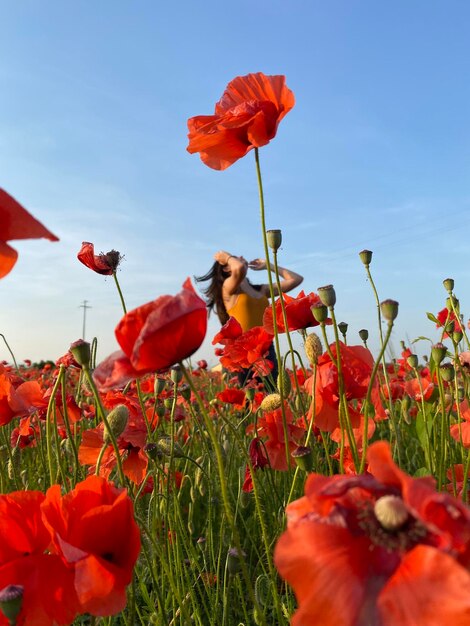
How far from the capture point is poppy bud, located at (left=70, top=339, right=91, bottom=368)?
1.01 meters

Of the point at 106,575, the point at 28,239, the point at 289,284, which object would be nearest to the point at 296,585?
the point at 106,575

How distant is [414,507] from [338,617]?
12 cm

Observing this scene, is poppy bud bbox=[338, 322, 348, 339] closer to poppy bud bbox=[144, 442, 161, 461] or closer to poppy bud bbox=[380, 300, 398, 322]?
poppy bud bbox=[144, 442, 161, 461]

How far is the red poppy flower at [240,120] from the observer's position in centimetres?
125

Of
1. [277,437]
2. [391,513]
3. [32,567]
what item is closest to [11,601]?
[32,567]

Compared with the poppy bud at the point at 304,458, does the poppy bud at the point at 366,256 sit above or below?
above

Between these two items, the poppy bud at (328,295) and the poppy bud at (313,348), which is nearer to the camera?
the poppy bud at (328,295)

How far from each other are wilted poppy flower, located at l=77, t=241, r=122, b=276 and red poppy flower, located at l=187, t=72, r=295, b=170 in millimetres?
445

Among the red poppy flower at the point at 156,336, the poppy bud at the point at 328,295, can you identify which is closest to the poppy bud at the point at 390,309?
the poppy bud at the point at 328,295

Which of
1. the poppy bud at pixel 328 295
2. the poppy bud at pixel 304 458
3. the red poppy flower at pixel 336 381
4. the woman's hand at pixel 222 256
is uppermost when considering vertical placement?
the woman's hand at pixel 222 256

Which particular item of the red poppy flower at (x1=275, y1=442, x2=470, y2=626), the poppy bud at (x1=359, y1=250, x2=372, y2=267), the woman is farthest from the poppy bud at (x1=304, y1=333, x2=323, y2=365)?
the woman

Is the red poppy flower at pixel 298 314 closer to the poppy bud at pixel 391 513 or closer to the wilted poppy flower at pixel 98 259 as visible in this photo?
the wilted poppy flower at pixel 98 259

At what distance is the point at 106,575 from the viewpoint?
2.48 ft

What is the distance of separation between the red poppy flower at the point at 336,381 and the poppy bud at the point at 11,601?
694 millimetres
